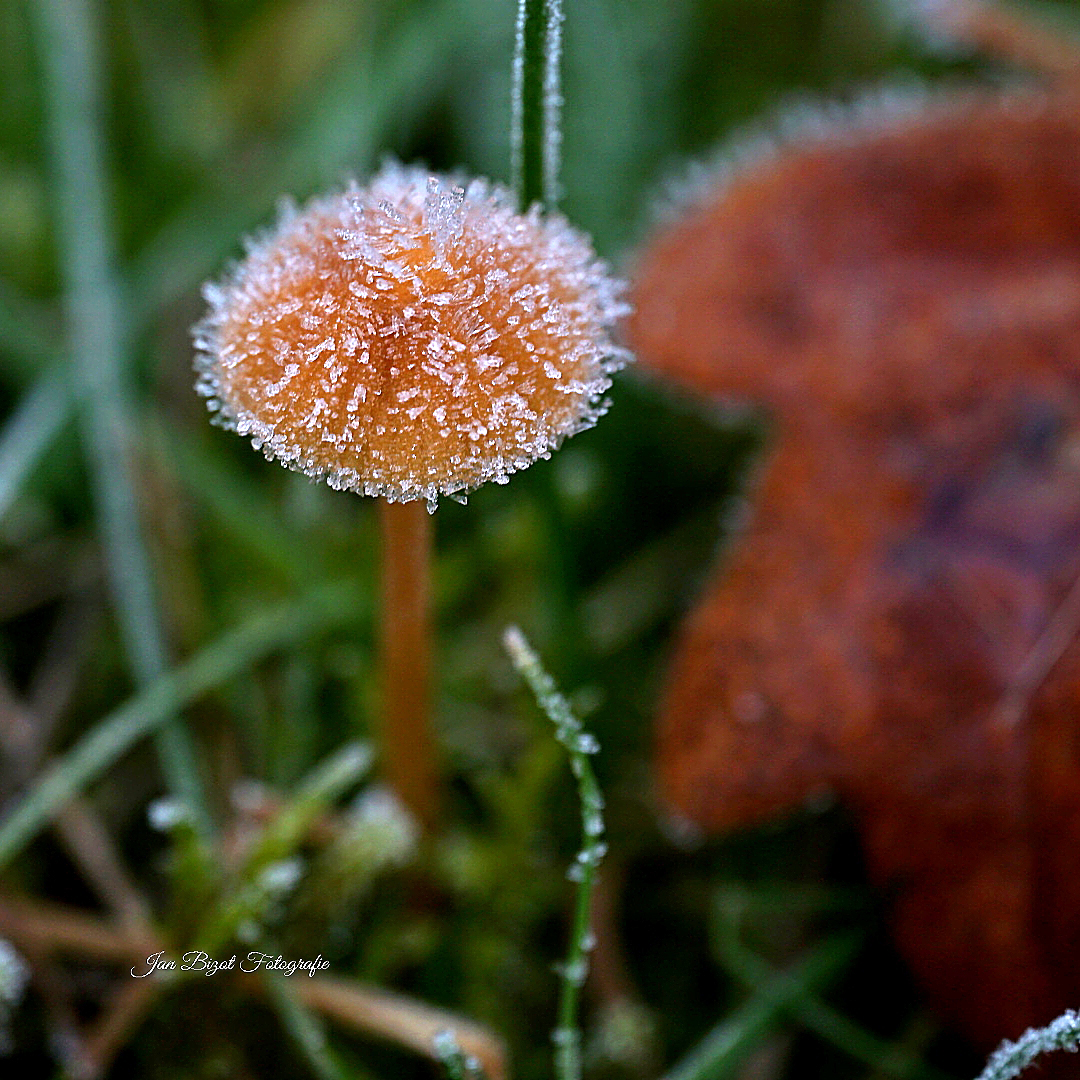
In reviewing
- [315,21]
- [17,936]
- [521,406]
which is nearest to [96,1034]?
[17,936]

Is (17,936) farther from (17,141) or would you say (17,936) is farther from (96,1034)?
(17,141)

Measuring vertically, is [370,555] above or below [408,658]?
above

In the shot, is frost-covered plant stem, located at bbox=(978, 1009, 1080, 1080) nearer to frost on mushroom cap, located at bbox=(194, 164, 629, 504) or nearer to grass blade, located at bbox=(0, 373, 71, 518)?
frost on mushroom cap, located at bbox=(194, 164, 629, 504)

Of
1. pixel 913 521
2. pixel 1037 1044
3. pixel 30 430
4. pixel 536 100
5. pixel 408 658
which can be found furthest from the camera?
pixel 30 430

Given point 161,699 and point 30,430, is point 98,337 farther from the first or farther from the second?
point 161,699

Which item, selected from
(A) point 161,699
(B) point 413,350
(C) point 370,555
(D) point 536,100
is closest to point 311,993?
(A) point 161,699

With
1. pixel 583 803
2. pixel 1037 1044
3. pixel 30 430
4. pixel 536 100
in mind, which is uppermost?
pixel 30 430

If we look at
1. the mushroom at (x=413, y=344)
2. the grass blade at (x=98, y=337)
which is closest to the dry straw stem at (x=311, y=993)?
the grass blade at (x=98, y=337)

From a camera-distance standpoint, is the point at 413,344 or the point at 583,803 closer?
the point at 413,344
